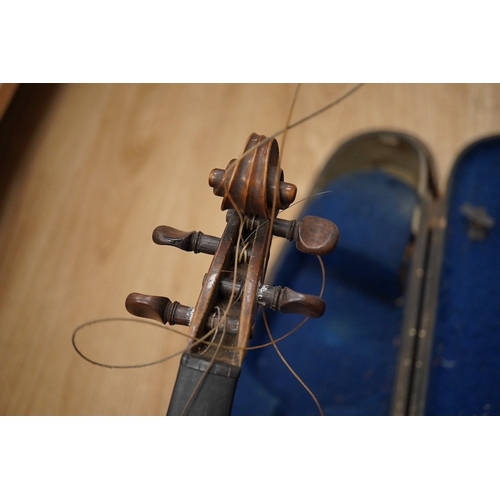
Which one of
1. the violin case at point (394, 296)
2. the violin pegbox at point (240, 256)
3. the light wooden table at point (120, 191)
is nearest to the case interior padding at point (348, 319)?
the violin case at point (394, 296)

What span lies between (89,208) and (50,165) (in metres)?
0.19

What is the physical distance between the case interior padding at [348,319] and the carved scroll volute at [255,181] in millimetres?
426

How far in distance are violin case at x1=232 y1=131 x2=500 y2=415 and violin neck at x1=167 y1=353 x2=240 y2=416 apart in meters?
0.38

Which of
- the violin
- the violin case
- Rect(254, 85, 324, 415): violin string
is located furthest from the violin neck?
the violin case

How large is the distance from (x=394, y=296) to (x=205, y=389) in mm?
665

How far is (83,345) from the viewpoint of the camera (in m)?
0.92

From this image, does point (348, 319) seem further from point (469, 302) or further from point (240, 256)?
point (240, 256)

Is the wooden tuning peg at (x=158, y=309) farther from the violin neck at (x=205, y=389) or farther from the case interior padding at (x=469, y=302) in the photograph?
the case interior padding at (x=469, y=302)

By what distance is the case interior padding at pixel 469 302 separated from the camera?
2.89 feet

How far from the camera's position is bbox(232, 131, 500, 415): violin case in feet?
2.92

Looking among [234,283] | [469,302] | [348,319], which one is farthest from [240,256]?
[469,302]

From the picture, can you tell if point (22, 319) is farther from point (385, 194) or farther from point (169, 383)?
point (385, 194)

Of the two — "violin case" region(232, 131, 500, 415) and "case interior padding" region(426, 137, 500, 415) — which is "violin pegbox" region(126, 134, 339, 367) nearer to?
"violin case" region(232, 131, 500, 415)

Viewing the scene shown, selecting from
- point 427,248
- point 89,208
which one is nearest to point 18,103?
point 89,208
